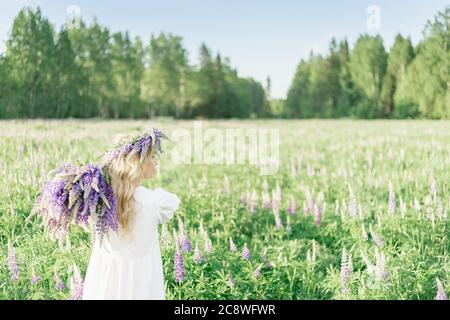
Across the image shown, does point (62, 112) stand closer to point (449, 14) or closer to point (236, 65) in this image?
point (236, 65)

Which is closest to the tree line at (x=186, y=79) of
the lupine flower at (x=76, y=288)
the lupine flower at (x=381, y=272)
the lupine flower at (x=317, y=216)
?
the lupine flower at (x=317, y=216)

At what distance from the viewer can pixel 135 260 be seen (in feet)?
10.2

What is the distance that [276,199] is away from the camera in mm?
5258

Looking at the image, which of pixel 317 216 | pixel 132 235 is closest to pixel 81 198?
pixel 132 235

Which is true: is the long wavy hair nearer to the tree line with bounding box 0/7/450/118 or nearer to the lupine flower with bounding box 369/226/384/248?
the lupine flower with bounding box 369/226/384/248

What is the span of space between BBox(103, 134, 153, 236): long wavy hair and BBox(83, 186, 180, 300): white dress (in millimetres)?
53

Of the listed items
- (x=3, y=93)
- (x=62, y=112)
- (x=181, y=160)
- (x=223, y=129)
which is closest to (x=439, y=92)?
(x=223, y=129)

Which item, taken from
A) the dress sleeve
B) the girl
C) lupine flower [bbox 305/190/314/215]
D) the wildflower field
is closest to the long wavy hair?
the girl

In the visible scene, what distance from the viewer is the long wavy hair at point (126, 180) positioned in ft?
9.71

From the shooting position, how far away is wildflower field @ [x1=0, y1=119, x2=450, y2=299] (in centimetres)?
398

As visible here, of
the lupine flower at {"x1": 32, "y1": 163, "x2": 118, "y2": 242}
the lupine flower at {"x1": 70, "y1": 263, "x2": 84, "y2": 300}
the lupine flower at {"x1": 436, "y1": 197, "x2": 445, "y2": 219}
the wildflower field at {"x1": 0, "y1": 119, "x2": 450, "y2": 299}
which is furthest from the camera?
the lupine flower at {"x1": 436, "y1": 197, "x2": 445, "y2": 219}

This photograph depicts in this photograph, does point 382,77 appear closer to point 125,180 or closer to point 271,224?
point 271,224

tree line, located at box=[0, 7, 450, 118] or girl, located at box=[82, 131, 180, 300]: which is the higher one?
tree line, located at box=[0, 7, 450, 118]
